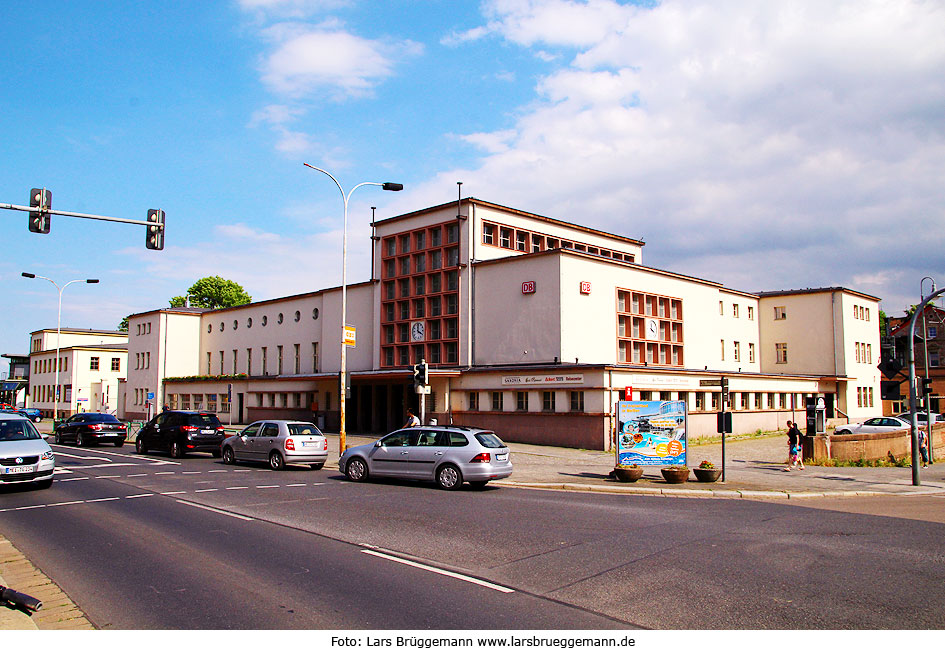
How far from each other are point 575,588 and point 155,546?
6148 millimetres

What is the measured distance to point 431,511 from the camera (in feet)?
44.3

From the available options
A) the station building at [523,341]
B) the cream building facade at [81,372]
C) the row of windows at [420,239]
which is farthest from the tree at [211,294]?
the row of windows at [420,239]

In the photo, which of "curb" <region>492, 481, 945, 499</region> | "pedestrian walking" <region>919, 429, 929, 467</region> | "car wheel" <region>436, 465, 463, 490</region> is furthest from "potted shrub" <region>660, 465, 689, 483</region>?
"pedestrian walking" <region>919, 429, 929, 467</region>

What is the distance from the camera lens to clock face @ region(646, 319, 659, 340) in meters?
39.6

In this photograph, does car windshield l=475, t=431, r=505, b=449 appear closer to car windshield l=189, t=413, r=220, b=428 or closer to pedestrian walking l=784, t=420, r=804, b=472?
pedestrian walking l=784, t=420, r=804, b=472

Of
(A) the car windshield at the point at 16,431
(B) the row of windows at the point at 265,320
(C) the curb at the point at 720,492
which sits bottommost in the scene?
(C) the curb at the point at 720,492

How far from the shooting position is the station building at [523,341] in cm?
3375

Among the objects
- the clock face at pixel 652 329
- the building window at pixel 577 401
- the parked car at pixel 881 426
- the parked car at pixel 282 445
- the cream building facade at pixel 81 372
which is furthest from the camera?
the cream building facade at pixel 81 372

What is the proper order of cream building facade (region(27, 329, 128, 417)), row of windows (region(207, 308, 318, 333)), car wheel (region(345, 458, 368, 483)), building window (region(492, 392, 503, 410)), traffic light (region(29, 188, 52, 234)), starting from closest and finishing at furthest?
traffic light (region(29, 188, 52, 234)) → car wheel (region(345, 458, 368, 483)) → building window (region(492, 392, 503, 410)) → row of windows (region(207, 308, 318, 333)) → cream building facade (region(27, 329, 128, 417))

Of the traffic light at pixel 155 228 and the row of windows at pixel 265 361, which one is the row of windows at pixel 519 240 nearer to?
the row of windows at pixel 265 361

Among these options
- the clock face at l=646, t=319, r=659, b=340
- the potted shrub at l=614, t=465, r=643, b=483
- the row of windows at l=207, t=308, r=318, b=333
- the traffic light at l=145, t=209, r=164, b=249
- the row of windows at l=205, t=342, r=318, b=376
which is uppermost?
the row of windows at l=207, t=308, r=318, b=333

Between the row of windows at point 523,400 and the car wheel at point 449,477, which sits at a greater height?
the row of windows at point 523,400

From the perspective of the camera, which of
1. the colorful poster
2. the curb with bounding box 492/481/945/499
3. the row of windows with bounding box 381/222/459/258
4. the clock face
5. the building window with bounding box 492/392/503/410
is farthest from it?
the row of windows with bounding box 381/222/459/258

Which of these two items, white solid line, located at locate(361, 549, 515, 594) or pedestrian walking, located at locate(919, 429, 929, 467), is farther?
pedestrian walking, located at locate(919, 429, 929, 467)
